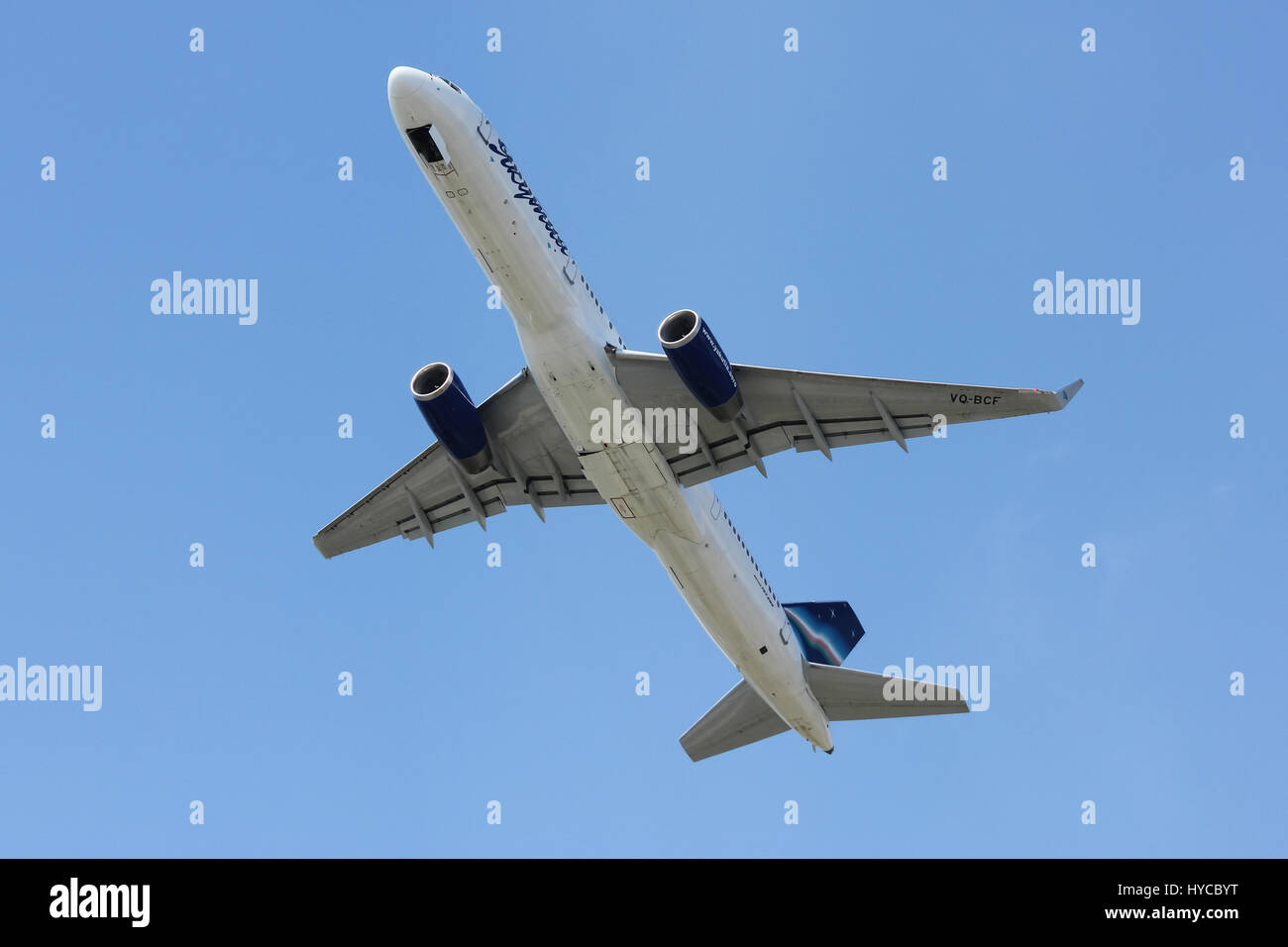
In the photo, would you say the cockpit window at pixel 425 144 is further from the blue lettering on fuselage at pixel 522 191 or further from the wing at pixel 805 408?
the wing at pixel 805 408

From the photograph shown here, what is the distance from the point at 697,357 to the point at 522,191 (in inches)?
194

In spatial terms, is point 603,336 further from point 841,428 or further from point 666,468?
point 841,428

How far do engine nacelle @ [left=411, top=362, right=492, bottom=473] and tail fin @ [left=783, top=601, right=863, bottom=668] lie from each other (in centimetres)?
979

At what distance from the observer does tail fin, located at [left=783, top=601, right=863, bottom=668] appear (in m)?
32.3

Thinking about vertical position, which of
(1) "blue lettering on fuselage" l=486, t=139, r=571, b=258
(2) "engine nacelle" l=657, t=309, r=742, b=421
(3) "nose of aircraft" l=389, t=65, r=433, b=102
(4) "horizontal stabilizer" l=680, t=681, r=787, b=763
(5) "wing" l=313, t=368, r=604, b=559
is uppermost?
(3) "nose of aircraft" l=389, t=65, r=433, b=102

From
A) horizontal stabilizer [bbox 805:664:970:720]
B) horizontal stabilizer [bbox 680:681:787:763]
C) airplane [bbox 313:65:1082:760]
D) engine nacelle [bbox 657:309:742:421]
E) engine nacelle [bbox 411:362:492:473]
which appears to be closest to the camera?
airplane [bbox 313:65:1082:760]

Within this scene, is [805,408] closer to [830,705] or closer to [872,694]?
[872,694]

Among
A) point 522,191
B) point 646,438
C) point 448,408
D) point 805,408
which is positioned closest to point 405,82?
point 522,191

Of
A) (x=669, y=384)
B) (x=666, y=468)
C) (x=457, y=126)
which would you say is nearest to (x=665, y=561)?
(x=666, y=468)

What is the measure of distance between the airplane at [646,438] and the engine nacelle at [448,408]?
38mm

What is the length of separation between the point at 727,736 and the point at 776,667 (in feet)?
14.0

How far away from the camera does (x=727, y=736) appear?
33531 millimetres

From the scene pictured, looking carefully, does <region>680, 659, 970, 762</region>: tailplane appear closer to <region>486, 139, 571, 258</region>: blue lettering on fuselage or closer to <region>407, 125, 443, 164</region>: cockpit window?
<region>486, 139, 571, 258</region>: blue lettering on fuselage

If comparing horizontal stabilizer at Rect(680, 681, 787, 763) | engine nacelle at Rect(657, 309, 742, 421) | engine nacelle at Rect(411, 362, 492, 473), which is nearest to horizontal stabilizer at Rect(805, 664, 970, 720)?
horizontal stabilizer at Rect(680, 681, 787, 763)
